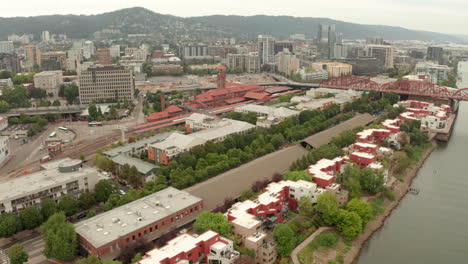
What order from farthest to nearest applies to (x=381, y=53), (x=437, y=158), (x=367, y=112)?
(x=381, y=53) → (x=367, y=112) → (x=437, y=158)

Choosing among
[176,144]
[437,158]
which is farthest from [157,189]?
[437,158]

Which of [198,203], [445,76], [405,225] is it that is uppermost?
[445,76]

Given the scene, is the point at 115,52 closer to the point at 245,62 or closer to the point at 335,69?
the point at 245,62

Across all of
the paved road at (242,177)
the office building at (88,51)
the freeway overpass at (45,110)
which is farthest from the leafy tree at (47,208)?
the office building at (88,51)

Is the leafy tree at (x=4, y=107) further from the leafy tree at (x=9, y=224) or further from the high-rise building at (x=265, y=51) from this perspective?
the high-rise building at (x=265, y=51)

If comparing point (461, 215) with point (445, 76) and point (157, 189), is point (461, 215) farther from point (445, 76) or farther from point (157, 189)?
point (445, 76)

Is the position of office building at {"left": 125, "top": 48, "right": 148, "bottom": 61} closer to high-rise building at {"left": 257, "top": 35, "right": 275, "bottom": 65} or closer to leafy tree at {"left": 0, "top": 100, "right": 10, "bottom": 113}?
high-rise building at {"left": 257, "top": 35, "right": 275, "bottom": 65}

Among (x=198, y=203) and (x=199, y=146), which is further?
(x=199, y=146)
